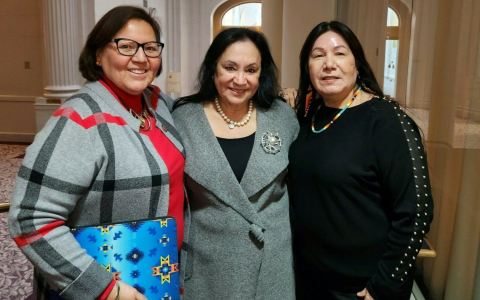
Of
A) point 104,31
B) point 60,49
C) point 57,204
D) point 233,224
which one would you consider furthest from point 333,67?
point 60,49

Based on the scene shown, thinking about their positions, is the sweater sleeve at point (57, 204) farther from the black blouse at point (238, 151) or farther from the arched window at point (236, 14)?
the arched window at point (236, 14)

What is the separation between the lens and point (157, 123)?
1589 mm

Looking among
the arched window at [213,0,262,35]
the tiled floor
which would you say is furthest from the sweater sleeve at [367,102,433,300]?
the arched window at [213,0,262,35]

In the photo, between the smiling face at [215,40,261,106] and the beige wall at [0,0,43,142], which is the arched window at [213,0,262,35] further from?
the smiling face at [215,40,261,106]

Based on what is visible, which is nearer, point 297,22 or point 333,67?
point 333,67

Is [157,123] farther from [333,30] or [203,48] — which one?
[203,48]

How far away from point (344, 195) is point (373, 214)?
0.40 feet

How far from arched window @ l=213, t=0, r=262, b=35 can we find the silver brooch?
731 centimetres

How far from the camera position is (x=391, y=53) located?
9.29 ft

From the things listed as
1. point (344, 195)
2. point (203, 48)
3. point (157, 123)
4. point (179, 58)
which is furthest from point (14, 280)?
point (203, 48)

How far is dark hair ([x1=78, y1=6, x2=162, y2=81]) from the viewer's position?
55.8 inches

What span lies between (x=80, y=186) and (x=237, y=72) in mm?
812

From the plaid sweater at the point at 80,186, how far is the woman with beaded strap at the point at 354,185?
1.95 ft

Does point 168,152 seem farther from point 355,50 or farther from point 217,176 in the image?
point 355,50
